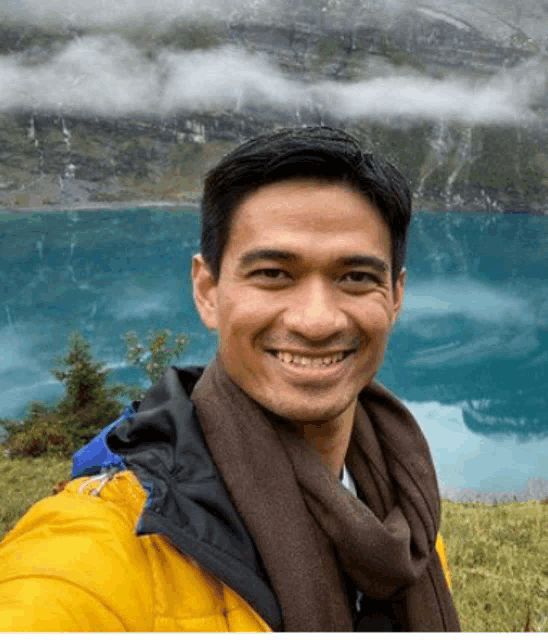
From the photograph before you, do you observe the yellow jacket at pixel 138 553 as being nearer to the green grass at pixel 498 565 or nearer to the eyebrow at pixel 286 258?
the eyebrow at pixel 286 258

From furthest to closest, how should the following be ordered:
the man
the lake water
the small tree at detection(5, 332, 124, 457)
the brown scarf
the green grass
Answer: the lake water → the small tree at detection(5, 332, 124, 457) → the green grass → the brown scarf → the man

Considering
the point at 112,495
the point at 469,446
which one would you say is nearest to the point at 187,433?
the point at 112,495

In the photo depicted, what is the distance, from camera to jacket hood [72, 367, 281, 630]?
1613 mm

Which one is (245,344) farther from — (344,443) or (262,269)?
(344,443)

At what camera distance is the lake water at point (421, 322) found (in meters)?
45.1

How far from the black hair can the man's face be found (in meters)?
0.04

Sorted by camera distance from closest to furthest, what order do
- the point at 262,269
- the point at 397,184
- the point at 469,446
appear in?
the point at 262,269
the point at 397,184
the point at 469,446

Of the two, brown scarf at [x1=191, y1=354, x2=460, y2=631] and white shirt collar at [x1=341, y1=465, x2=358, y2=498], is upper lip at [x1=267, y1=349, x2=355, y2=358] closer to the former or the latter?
brown scarf at [x1=191, y1=354, x2=460, y2=631]

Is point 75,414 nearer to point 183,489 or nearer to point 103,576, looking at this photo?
point 183,489

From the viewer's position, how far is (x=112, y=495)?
1.71 meters

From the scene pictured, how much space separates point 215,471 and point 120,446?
311 millimetres

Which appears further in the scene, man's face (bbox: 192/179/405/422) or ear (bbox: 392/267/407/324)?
ear (bbox: 392/267/407/324)

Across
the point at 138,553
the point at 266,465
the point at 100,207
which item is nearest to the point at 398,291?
the point at 266,465

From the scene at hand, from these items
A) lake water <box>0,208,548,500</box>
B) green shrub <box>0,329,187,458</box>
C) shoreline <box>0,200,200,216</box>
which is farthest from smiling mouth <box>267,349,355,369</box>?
shoreline <box>0,200,200,216</box>
